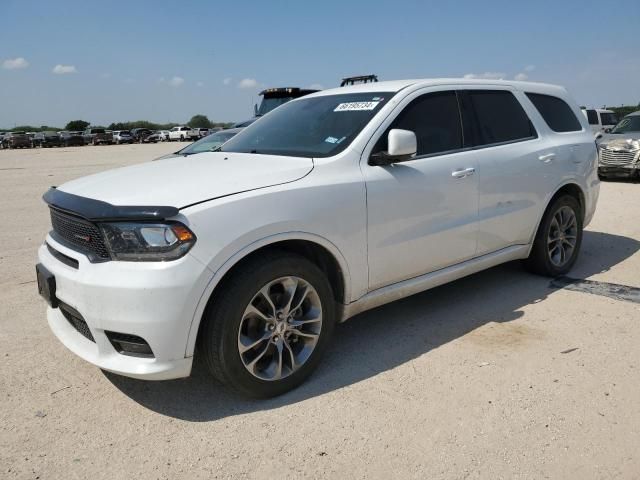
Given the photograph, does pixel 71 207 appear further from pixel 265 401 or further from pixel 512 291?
pixel 512 291

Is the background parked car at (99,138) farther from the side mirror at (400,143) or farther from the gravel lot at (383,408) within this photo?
the side mirror at (400,143)

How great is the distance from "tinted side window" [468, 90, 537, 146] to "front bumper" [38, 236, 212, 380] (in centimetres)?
266

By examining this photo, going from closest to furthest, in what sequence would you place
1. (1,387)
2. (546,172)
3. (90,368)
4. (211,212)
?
(211,212) < (1,387) < (90,368) < (546,172)

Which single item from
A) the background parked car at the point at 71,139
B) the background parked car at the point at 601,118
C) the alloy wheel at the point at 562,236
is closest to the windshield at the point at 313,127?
the alloy wheel at the point at 562,236

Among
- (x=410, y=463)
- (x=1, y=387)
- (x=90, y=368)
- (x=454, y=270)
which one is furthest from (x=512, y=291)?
(x=1, y=387)

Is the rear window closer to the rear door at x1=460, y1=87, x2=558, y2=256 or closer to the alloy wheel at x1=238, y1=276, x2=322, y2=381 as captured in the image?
the rear door at x1=460, y1=87, x2=558, y2=256

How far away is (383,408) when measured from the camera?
2881mm

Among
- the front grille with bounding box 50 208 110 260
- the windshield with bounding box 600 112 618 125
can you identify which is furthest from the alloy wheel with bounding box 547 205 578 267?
the windshield with bounding box 600 112 618 125

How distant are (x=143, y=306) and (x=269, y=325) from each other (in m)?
0.73

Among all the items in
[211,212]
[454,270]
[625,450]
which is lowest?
[625,450]

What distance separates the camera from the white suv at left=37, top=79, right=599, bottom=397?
8.49 feet

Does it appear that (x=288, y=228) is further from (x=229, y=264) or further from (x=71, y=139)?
(x=71, y=139)

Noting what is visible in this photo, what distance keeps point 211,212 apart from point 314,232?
2.10ft

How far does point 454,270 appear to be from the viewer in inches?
155
